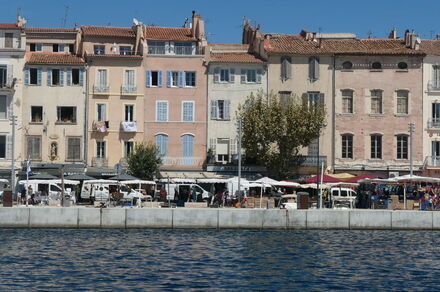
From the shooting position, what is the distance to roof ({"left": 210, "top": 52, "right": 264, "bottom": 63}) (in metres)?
71.7

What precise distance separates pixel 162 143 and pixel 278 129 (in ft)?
30.5

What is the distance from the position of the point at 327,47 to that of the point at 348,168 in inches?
368

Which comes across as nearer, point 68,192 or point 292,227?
point 292,227

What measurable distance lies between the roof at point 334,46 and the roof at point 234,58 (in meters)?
1.33

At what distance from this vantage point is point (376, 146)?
72.0 m

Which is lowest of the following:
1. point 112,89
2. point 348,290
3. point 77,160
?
point 348,290

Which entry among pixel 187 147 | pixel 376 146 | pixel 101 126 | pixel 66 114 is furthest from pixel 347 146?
pixel 66 114

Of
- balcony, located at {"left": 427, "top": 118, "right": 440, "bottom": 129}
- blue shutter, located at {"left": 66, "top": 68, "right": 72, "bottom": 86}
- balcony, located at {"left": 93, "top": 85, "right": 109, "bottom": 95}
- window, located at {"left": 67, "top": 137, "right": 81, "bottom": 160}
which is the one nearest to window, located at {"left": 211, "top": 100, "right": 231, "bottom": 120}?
balcony, located at {"left": 93, "top": 85, "right": 109, "bottom": 95}

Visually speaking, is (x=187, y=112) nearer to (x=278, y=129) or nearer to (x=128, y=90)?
(x=128, y=90)

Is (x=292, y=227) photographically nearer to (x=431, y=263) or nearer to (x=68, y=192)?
(x=431, y=263)

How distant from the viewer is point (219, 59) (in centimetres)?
7212

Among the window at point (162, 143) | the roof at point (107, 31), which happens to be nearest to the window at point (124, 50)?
the roof at point (107, 31)

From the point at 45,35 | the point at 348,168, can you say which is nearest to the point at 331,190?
the point at 348,168

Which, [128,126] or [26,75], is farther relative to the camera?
[128,126]
